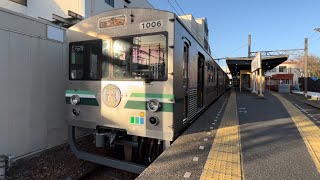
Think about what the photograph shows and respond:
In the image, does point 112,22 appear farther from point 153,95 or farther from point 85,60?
point 153,95

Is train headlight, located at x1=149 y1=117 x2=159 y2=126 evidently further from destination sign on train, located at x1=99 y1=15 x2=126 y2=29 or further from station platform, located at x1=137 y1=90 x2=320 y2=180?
destination sign on train, located at x1=99 y1=15 x2=126 y2=29

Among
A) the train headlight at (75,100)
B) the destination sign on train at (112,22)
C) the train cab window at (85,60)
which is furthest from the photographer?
the train headlight at (75,100)

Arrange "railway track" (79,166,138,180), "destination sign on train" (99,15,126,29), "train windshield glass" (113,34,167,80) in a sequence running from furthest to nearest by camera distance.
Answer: "railway track" (79,166,138,180) < "destination sign on train" (99,15,126,29) < "train windshield glass" (113,34,167,80)

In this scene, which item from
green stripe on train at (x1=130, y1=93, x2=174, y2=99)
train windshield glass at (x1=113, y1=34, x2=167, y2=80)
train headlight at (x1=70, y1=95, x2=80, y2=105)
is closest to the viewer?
green stripe on train at (x1=130, y1=93, x2=174, y2=99)

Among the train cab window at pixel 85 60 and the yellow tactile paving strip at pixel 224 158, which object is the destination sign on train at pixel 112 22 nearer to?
the train cab window at pixel 85 60

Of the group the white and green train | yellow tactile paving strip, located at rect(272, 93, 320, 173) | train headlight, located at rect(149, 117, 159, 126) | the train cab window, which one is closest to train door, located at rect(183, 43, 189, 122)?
the white and green train

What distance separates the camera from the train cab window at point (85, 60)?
486 cm

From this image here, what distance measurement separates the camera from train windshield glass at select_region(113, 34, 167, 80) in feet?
14.0

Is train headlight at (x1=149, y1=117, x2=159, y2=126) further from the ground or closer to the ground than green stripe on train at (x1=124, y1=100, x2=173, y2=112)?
closer to the ground

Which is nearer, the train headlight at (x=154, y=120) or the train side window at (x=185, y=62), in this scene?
the train headlight at (x=154, y=120)

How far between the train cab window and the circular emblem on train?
33 centimetres

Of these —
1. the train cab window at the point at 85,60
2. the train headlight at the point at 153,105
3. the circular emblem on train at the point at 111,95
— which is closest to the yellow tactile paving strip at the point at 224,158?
the train headlight at the point at 153,105

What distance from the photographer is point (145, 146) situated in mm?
5086

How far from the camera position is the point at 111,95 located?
4699mm
